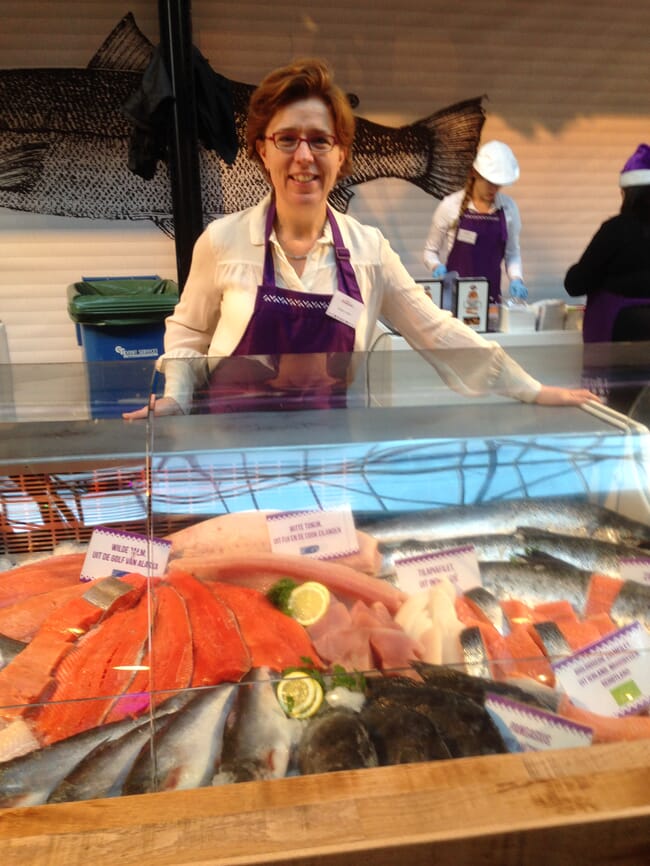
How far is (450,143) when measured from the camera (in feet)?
17.2

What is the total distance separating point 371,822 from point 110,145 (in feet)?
16.4

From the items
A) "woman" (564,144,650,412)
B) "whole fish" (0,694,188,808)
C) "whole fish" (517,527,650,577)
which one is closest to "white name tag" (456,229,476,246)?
"woman" (564,144,650,412)

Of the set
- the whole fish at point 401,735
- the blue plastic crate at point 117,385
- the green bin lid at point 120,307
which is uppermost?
the green bin lid at point 120,307

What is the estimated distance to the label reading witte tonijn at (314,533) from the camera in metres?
1.38

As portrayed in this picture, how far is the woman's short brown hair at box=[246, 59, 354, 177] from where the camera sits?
1810 mm

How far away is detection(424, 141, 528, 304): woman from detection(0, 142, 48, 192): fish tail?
2.66 m

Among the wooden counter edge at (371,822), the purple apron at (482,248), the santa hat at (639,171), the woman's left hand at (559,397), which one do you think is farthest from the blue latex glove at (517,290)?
the wooden counter edge at (371,822)

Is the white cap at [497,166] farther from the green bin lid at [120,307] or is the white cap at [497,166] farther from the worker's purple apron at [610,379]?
the worker's purple apron at [610,379]

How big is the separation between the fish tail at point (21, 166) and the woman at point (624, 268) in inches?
138

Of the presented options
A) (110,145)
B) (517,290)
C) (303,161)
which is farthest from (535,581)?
(110,145)

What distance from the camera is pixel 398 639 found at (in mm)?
1141

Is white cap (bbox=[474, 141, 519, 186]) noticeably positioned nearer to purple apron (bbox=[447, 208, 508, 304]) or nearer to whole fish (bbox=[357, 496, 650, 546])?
purple apron (bbox=[447, 208, 508, 304])

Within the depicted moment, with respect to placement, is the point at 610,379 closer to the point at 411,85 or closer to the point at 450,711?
the point at 450,711

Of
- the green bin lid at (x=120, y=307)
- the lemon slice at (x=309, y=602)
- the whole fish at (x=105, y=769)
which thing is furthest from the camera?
the green bin lid at (x=120, y=307)
